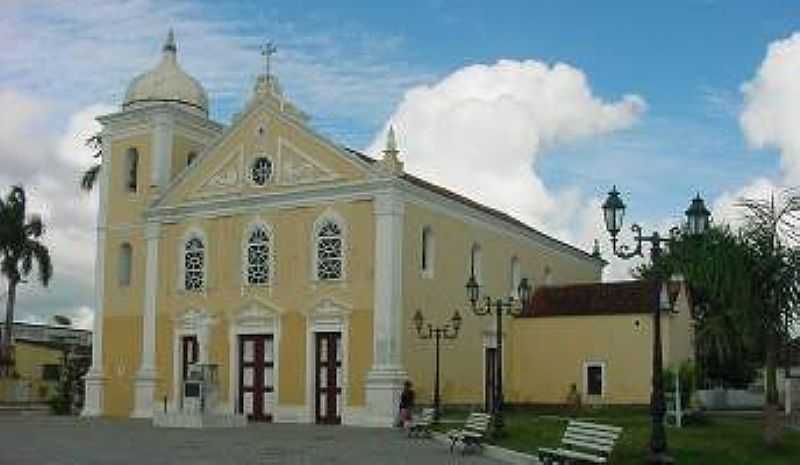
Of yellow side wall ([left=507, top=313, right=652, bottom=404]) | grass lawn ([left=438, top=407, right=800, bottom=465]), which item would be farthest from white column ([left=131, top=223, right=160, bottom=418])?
grass lawn ([left=438, top=407, right=800, bottom=465])

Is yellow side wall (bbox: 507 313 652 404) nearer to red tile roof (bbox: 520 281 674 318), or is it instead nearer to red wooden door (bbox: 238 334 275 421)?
red tile roof (bbox: 520 281 674 318)

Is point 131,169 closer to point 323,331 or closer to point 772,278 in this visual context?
point 323,331

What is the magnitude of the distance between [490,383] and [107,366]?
46.6 feet

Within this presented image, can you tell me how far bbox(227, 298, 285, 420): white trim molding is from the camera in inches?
1550

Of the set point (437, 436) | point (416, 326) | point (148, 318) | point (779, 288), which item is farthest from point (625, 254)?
point (148, 318)

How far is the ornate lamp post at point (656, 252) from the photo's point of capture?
17.8 m

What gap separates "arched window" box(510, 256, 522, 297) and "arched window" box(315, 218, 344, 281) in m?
9.78

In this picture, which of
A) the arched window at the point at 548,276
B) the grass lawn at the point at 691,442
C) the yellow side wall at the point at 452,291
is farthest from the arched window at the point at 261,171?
the arched window at the point at 548,276

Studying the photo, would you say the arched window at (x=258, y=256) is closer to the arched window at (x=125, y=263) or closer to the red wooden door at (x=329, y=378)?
the red wooden door at (x=329, y=378)

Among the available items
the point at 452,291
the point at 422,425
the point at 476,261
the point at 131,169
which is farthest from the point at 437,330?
the point at 131,169

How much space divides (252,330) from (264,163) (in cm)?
568

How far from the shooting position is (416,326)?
126ft

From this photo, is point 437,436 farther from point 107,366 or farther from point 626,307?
point 107,366

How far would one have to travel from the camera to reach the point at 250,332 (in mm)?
40156
